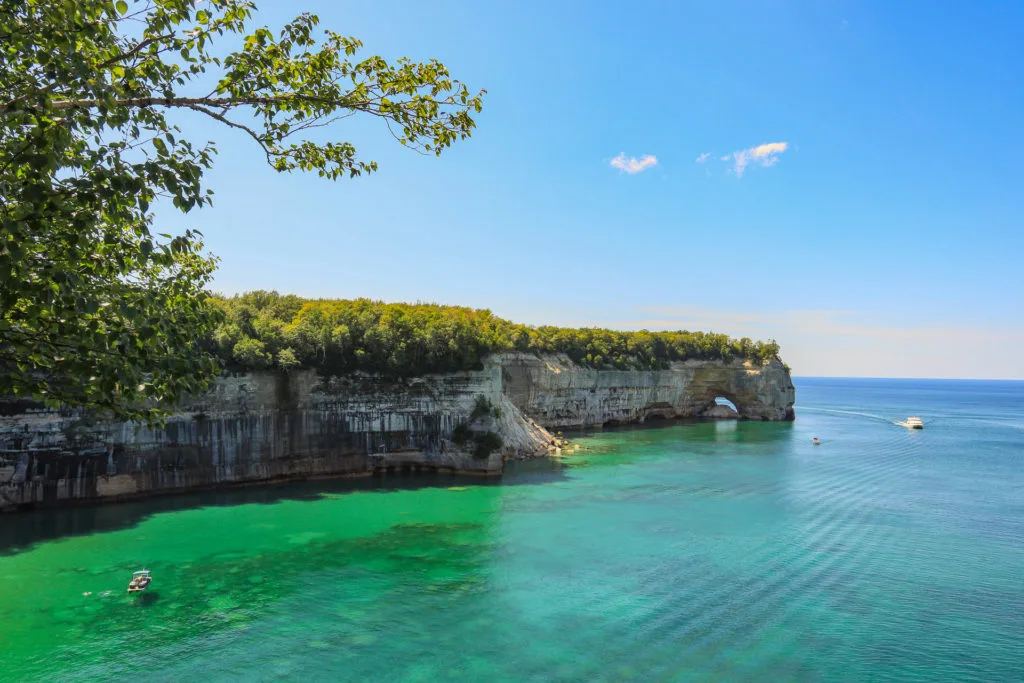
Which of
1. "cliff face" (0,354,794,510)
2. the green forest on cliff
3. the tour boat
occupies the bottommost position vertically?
the tour boat

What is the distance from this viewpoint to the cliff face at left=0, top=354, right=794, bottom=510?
93.6 feet

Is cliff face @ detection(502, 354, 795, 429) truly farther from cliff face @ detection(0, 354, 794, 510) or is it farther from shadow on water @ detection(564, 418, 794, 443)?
cliff face @ detection(0, 354, 794, 510)

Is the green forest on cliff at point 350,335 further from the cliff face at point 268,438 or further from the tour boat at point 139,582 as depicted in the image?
the tour boat at point 139,582

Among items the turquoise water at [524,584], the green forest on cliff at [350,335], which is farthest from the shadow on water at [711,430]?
the turquoise water at [524,584]

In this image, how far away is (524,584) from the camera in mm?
20281

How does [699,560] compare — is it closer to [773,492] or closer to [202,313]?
[773,492]


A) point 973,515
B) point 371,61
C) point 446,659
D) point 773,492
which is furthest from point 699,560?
point 371,61

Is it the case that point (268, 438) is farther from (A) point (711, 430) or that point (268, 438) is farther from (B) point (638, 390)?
(A) point (711, 430)

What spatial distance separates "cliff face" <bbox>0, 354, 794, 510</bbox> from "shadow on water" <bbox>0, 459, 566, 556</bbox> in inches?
28.5

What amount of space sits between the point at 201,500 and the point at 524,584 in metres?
20.7

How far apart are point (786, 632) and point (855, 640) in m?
1.84

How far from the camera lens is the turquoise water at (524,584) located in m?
15.0

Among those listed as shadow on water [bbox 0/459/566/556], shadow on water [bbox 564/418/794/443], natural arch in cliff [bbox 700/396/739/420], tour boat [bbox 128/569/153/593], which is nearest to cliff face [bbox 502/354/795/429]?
natural arch in cliff [bbox 700/396/739/420]

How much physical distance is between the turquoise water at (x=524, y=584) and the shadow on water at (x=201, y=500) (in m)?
0.19
